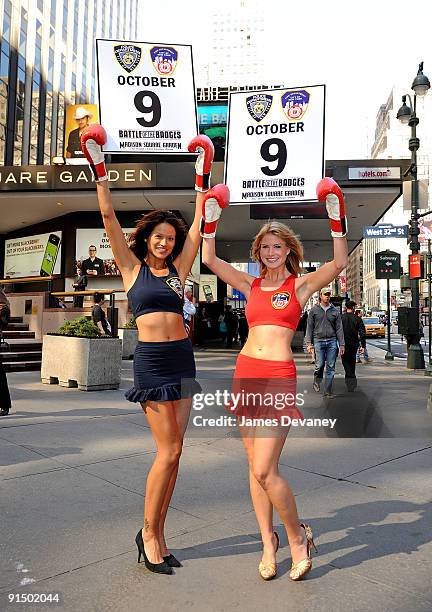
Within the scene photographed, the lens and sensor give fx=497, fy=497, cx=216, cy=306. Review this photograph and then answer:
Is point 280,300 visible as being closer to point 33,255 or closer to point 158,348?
point 158,348

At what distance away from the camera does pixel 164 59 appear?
5957mm

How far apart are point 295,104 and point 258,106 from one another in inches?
19.5

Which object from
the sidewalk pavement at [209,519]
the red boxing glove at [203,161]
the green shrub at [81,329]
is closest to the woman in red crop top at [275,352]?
the sidewalk pavement at [209,519]

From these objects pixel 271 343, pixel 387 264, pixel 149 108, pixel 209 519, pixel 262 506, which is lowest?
pixel 209 519

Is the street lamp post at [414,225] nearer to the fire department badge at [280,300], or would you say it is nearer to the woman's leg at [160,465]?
the fire department badge at [280,300]

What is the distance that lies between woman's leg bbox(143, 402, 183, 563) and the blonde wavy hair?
1.05m

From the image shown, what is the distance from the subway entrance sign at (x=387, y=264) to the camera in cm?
1772

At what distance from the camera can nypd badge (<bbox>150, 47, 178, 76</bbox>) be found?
5898 mm

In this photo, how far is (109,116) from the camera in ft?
19.3

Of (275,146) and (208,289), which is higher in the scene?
(275,146)

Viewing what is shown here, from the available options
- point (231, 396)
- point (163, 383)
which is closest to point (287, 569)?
point (231, 396)

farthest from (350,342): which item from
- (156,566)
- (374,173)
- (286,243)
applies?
(374,173)

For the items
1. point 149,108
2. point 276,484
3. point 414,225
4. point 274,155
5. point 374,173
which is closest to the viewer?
point 276,484

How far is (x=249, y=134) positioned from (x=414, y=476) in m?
4.49
